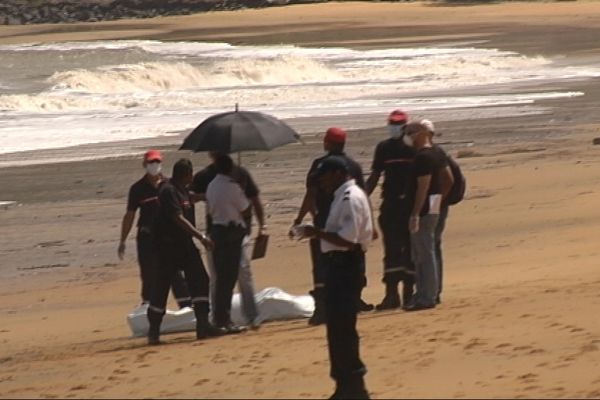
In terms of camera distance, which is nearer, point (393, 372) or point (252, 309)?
point (393, 372)

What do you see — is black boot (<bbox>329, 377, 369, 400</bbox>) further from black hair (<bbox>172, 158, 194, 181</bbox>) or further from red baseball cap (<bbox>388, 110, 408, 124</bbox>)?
red baseball cap (<bbox>388, 110, 408, 124</bbox>)

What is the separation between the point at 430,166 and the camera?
1181 cm

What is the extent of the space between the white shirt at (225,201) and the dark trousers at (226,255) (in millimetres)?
60

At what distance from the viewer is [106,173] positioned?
2352 cm

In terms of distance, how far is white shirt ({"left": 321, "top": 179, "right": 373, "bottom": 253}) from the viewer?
885 centimetres

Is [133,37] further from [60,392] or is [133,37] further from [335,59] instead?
[60,392]

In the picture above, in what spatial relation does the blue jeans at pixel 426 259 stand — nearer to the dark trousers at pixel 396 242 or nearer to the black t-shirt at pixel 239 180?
the dark trousers at pixel 396 242

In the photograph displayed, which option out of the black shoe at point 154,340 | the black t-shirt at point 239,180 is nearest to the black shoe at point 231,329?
the black shoe at point 154,340

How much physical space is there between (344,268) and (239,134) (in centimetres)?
308

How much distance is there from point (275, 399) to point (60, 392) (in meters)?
1.61

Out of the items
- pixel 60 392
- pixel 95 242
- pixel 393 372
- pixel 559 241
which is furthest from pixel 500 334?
pixel 95 242

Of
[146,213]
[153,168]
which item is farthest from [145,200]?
[153,168]

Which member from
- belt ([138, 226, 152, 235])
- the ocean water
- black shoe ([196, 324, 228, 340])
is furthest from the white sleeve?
the ocean water

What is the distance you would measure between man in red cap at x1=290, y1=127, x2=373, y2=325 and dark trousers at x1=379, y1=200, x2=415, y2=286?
1.15 feet
